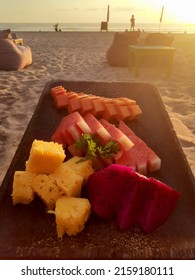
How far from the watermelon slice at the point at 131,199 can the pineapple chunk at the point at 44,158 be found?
0.26 meters

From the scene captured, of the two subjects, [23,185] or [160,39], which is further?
[160,39]

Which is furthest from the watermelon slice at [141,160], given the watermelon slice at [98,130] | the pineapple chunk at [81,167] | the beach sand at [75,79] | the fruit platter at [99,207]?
the beach sand at [75,79]

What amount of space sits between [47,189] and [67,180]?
117mm

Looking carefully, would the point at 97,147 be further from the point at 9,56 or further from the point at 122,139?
the point at 9,56

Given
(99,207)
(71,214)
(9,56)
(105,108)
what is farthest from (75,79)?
(71,214)

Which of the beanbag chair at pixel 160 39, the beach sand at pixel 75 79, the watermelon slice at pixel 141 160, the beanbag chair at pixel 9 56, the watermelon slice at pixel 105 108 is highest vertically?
the beanbag chair at pixel 160 39

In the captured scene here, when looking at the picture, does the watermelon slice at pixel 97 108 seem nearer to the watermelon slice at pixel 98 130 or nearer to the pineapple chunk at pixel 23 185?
the watermelon slice at pixel 98 130

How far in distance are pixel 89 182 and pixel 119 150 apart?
1.40 feet

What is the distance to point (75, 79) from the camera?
22.4ft

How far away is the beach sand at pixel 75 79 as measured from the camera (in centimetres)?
375

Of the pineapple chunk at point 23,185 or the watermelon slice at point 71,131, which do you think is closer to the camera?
the pineapple chunk at point 23,185

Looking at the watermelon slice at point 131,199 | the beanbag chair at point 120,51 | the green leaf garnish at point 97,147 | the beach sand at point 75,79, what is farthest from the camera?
the beanbag chair at point 120,51

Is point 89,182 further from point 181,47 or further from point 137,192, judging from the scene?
point 181,47

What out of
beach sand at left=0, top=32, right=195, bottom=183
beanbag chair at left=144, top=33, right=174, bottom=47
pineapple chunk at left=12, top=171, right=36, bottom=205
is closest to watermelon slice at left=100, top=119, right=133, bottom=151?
pineapple chunk at left=12, top=171, right=36, bottom=205
